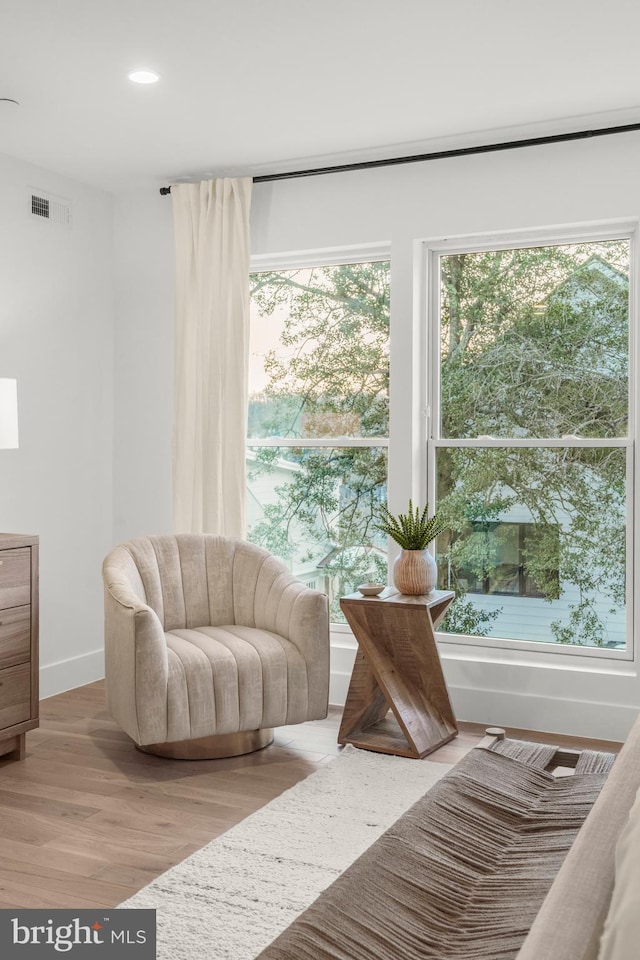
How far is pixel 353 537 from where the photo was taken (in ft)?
14.9

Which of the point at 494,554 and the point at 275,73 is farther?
the point at 494,554

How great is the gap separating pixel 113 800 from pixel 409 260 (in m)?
2.77

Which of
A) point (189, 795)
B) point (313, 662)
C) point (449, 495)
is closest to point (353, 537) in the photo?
point (449, 495)

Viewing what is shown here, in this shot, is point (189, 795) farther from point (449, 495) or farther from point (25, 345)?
point (25, 345)

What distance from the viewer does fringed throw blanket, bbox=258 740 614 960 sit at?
1.29 meters

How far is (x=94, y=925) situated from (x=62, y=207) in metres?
3.59

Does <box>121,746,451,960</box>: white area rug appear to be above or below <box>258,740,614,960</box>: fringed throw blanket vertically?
below

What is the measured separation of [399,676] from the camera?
3.68 metres

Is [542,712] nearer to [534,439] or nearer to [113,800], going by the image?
[534,439]

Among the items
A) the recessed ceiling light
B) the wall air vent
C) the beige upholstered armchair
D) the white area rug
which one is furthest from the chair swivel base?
the wall air vent

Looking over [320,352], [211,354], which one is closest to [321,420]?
[320,352]

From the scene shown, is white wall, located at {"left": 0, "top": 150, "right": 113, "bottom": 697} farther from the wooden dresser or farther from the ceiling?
the wooden dresser

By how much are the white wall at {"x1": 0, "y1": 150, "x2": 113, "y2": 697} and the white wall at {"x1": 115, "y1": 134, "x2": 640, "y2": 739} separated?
0.14 m

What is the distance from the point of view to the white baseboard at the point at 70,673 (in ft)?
14.6
